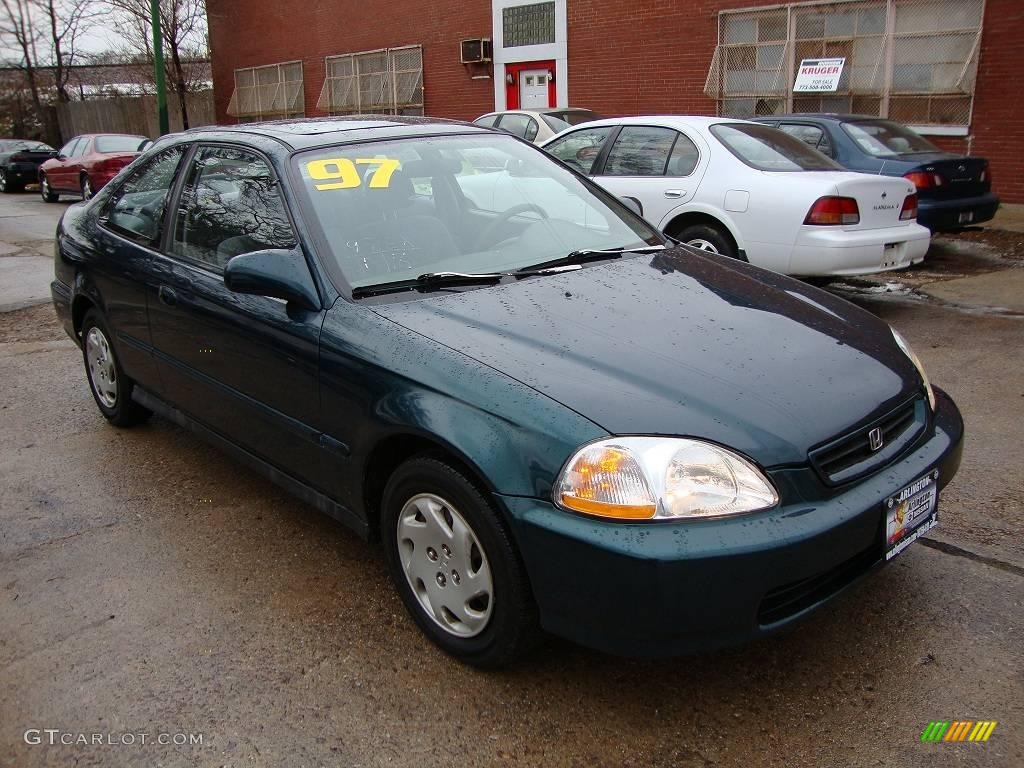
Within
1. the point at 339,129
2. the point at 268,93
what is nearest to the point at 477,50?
the point at 268,93

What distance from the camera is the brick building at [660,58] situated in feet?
41.1

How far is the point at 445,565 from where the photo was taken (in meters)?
2.74

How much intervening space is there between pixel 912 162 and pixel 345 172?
23.3ft

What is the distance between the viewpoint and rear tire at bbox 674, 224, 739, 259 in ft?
23.3

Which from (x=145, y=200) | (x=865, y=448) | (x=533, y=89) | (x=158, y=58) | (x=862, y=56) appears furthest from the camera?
(x=533, y=89)

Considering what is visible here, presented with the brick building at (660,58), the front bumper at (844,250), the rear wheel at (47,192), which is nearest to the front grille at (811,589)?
the front bumper at (844,250)

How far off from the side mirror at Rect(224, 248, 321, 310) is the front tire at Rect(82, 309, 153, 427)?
6.09 ft

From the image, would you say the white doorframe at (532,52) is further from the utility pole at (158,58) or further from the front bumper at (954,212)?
the front bumper at (954,212)

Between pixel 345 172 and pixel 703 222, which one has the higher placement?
pixel 345 172

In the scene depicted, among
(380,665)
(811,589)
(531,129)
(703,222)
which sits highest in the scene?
(531,129)

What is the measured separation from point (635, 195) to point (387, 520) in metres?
5.33

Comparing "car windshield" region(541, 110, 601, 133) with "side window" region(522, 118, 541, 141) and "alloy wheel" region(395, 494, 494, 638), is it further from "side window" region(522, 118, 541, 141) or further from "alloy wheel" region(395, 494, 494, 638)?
"alloy wheel" region(395, 494, 494, 638)

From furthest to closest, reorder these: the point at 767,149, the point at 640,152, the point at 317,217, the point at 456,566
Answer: the point at 640,152 < the point at 767,149 < the point at 317,217 < the point at 456,566

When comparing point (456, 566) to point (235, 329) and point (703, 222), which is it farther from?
point (703, 222)
